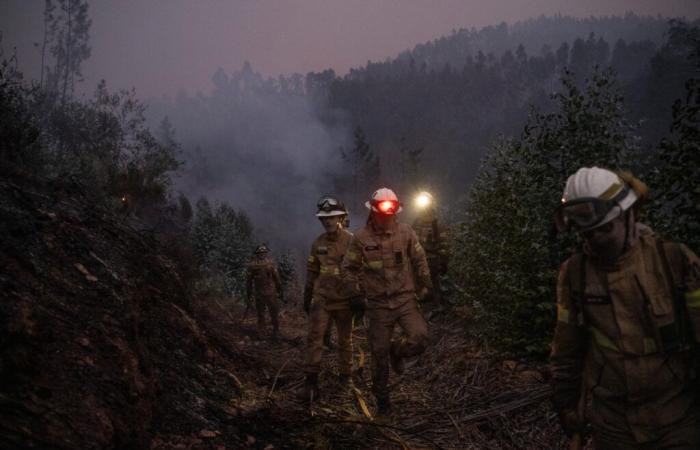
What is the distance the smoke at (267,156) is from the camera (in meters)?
76.9

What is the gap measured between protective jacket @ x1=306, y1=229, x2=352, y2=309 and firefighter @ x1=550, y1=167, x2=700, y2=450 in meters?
4.15

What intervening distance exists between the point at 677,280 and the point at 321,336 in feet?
15.0

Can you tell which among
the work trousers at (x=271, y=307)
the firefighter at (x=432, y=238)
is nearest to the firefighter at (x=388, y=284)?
the firefighter at (x=432, y=238)

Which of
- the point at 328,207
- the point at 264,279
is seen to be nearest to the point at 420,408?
the point at 328,207

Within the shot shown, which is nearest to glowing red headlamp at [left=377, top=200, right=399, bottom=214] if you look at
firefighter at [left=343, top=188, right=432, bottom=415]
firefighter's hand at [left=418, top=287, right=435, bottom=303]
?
firefighter at [left=343, top=188, right=432, bottom=415]

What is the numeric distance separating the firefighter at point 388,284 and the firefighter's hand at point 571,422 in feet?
8.46

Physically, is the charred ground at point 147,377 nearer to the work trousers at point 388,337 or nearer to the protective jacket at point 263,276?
the work trousers at point 388,337

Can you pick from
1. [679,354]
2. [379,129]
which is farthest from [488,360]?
[379,129]

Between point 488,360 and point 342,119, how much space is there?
106130 mm

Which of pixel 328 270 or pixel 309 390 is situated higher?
pixel 328 270

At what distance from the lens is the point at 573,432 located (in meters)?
2.63

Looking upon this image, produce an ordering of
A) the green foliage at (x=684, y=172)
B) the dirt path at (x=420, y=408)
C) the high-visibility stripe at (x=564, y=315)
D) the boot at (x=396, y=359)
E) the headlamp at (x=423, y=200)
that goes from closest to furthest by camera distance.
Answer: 1. the high-visibility stripe at (x=564, y=315)
2. the green foliage at (x=684, y=172)
3. the dirt path at (x=420, y=408)
4. the boot at (x=396, y=359)
5. the headlamp at (x=423, y=200)

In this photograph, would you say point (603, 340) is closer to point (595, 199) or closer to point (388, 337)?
point (595, 199)

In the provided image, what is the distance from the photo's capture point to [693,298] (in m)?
2.15
